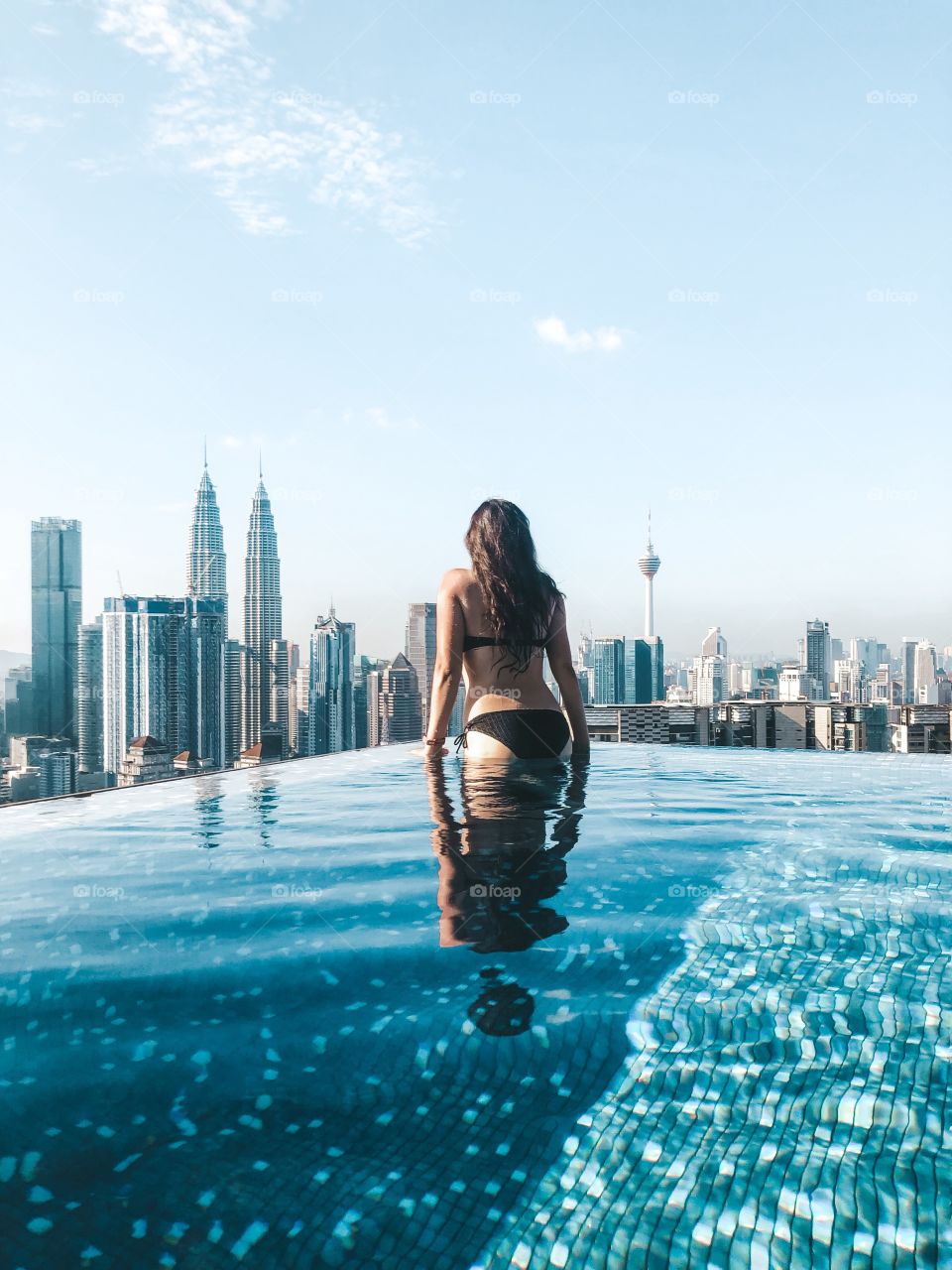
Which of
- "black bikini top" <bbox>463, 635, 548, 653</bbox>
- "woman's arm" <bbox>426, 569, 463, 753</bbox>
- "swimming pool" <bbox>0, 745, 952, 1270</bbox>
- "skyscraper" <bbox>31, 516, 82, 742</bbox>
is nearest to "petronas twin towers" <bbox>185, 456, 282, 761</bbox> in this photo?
"skyscraper" <bbox>31, 516, 82, 742</bbox>

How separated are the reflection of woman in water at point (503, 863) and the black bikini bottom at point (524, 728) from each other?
0.11 metres

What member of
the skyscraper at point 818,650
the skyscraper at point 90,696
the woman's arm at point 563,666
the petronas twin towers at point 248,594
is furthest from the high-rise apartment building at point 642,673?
the woman's arm at point 563,666

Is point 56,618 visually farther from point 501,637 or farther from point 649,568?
point 649,568

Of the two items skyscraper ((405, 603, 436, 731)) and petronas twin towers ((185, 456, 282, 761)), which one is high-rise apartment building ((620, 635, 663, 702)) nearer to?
skyscraper ((405, 603, 436, 731))

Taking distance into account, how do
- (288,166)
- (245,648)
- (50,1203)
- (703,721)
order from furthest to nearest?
(245,648) < (703,721) < (288,166) < (50,1203)

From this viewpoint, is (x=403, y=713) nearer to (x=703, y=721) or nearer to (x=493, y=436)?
(x=703, y=721)

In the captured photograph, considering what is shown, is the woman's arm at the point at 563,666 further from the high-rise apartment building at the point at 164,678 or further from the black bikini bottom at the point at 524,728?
the high-rise apartment building at the point at 164,678

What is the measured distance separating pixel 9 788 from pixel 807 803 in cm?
1844

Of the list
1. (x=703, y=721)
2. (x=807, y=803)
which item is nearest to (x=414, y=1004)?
(x=807, y=803)

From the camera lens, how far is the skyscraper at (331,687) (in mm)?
30016

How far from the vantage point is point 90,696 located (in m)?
32.0

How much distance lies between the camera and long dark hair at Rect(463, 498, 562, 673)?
14.5 ft

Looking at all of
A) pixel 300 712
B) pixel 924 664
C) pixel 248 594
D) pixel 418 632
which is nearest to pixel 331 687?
pixel 300 712

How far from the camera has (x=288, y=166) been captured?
1008cm
